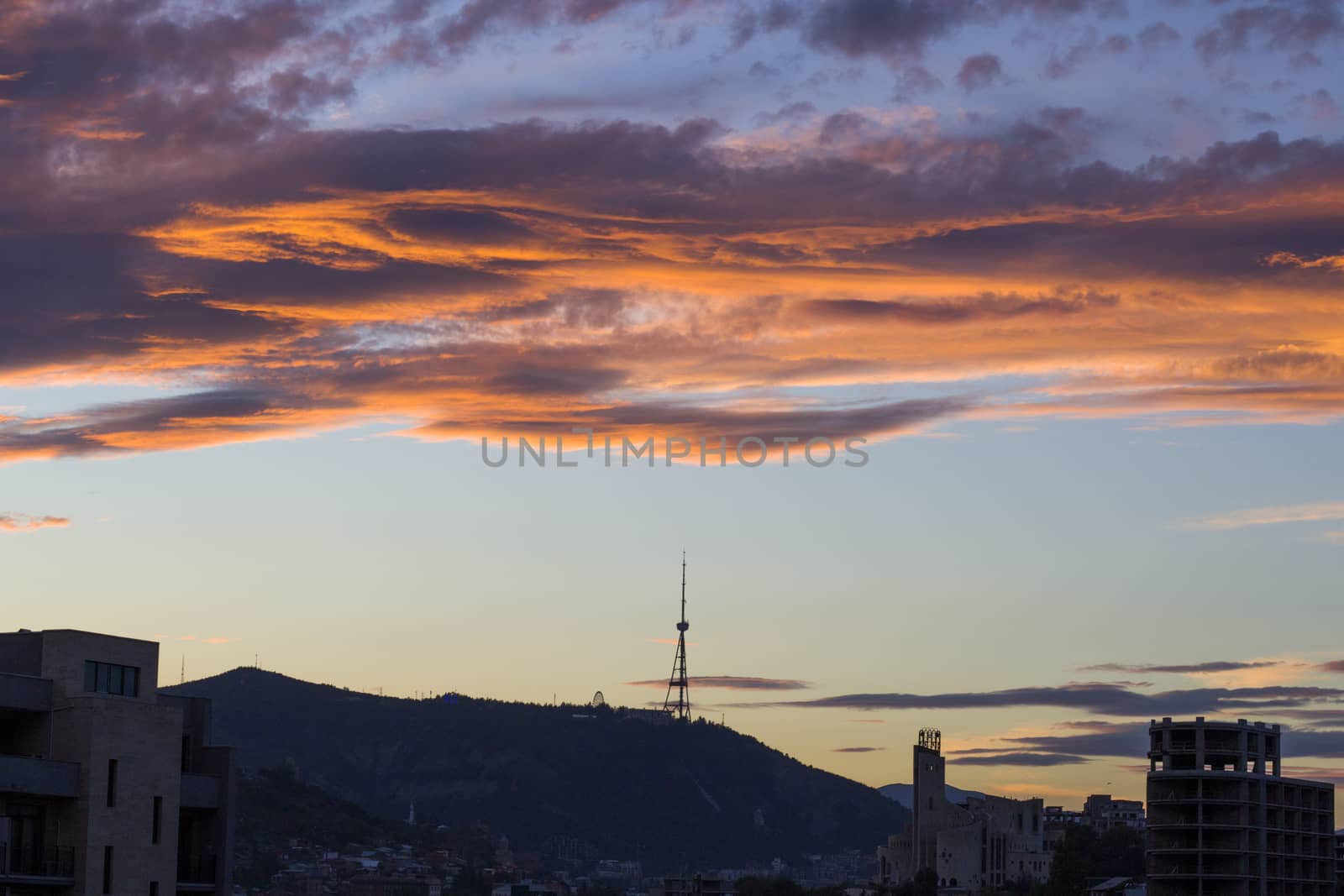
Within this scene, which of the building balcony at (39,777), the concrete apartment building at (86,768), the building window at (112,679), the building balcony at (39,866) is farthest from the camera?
the building window at (112,679)

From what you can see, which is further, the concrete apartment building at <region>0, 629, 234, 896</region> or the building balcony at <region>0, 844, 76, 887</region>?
the concrete apartment building at <region>0, 629, 234, 896</region>

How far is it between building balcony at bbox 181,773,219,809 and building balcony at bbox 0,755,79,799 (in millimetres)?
10509

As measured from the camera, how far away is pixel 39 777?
300 feet

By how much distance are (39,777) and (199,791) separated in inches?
554

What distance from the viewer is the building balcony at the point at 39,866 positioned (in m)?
90.4

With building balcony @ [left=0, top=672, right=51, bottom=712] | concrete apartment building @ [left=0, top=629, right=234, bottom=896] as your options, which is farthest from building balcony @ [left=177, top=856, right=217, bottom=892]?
building balcony @ [left=0, top=672, right=51, bottom=712]

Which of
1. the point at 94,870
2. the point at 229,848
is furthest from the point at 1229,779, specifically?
the point at 94,870

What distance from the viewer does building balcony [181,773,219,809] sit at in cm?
10344

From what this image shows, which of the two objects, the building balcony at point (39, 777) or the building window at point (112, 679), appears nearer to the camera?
the building balcony at point (39, 777)

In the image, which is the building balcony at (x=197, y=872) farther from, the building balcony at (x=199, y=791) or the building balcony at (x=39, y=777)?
the building balcony at (x=39, y=777)

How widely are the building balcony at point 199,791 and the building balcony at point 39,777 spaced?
10.5 m

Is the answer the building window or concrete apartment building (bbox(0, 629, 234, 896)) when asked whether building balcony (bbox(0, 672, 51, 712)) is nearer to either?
concrete apartment building (bbox(0, 629, 234, 896))

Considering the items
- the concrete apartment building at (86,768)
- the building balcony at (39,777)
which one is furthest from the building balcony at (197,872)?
the building balcony at (39,777)

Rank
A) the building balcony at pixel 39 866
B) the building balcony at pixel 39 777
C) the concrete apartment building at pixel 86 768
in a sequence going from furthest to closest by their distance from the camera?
the concrete apartment building at pixel 86 768, the building balcony at pixel 39 866, the building balcony at pixel 39 777
